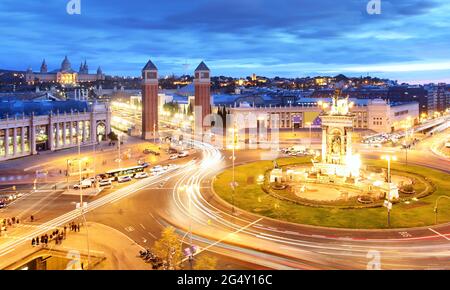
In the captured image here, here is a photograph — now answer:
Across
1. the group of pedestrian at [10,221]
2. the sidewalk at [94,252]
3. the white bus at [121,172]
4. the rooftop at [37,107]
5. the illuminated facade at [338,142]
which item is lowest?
the sidewalk at [94,252]

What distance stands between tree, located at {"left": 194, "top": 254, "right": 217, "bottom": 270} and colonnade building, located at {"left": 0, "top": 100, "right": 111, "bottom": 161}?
2196 inches

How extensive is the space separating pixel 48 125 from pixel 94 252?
73182 mm

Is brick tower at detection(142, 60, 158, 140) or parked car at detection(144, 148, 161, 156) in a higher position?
brick tower at detection(142, 60, 158, 140)

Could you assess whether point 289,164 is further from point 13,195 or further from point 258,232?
point 13,195

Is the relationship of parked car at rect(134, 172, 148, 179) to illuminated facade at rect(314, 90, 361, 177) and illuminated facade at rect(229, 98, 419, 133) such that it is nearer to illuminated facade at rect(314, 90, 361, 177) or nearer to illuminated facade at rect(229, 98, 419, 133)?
illuminated facade at rect(314, 90, 361, 177)

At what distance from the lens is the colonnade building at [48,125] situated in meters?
92.6

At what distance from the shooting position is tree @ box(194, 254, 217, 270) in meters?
32.6

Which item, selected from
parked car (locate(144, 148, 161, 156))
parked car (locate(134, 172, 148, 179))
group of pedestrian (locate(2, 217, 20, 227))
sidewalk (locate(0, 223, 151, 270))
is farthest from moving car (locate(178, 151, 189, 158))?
sidewalk (locate(0, 223, 151, 270))

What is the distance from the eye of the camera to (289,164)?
8081cm

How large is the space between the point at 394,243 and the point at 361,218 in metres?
7.74

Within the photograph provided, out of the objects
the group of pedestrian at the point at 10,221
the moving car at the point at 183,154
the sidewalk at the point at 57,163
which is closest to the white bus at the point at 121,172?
the sidewalk at the point at 57,163

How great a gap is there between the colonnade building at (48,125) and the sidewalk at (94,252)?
151 ft

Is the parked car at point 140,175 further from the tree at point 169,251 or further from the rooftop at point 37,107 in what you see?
the rooftop at point 37,107
